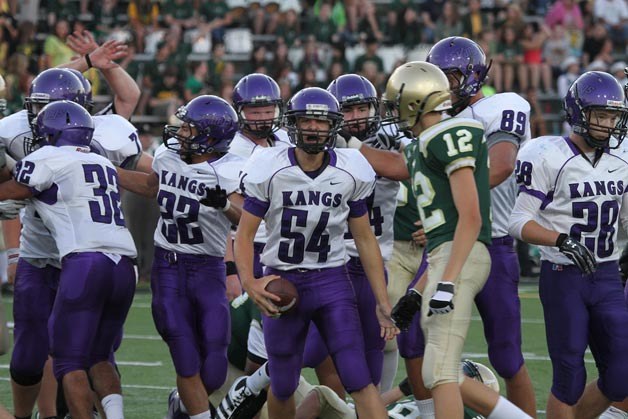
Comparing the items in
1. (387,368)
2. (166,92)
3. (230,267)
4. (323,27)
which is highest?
(230,267)

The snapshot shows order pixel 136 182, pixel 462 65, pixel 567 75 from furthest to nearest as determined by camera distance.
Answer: pixel 567 75 < pixel 136 182 < pixel 462 65

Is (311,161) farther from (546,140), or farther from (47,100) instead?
(47,100)

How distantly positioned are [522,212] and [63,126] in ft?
7.03

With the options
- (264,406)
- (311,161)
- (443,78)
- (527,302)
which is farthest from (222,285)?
(527,302)

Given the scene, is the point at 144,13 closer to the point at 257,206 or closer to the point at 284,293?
the point at 257,206

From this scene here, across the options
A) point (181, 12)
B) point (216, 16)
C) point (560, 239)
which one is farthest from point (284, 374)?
point (216, 16)

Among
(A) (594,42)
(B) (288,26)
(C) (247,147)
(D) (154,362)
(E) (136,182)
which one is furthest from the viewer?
(A) (594,42)

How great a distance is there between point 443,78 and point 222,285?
164 centimetres

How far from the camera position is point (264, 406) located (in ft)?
Answer: 20.9

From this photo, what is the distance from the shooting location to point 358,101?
6371 mm

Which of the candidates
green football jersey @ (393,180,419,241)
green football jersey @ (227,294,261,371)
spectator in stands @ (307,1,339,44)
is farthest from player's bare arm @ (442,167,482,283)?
spectator in stands @ (307,1,339,44)

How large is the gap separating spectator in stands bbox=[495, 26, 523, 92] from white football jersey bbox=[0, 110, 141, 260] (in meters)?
10.6

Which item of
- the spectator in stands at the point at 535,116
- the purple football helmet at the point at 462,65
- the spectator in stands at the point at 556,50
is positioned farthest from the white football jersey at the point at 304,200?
the spectator in stands at the point at 556,50

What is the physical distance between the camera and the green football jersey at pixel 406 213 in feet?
21.1
